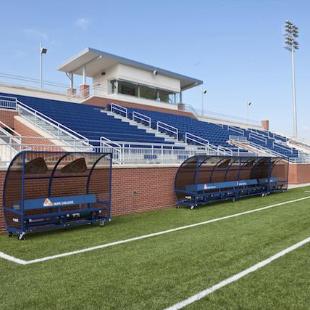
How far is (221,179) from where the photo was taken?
17125 millimetres

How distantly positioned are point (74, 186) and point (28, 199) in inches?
62.2

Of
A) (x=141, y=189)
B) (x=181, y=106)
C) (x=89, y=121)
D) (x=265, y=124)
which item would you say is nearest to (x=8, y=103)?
(x=89, y=121)

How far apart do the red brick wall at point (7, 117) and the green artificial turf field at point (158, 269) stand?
35.3 ft

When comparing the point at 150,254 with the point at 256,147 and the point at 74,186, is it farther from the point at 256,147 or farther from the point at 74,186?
the point at 256,147

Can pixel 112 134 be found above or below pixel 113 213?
above

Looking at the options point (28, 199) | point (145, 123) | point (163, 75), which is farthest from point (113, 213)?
point (163, 75)

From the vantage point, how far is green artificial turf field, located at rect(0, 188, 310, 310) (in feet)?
16.0

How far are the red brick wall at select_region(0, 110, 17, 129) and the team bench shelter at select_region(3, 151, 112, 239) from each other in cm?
917

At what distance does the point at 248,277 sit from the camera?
18.9ft

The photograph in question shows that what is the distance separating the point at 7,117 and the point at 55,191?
9954 mm

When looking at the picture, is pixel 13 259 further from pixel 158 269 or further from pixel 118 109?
pixel 118 109

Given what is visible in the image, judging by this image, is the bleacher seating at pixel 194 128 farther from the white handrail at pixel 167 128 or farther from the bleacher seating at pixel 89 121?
the bleacher seating at pixel 89 121

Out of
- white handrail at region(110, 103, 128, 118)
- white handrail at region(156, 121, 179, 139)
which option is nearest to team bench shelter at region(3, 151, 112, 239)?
white handrail at region(156, 121, 179, 139)

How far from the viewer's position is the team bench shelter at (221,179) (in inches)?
572
